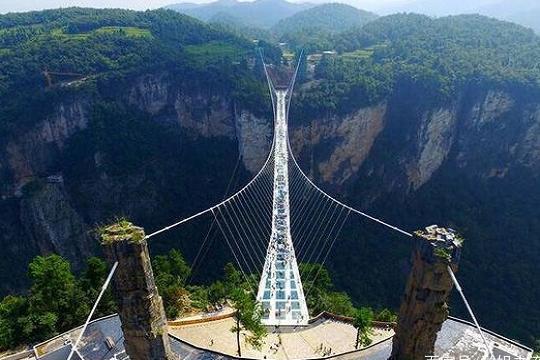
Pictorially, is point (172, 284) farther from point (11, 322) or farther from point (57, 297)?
point (11, 322)

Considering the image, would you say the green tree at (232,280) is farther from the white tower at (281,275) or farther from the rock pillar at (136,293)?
the rock pillar at (136,293)

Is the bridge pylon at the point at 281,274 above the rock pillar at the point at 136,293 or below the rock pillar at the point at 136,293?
below

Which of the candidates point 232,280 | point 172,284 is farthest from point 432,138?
point 172,284

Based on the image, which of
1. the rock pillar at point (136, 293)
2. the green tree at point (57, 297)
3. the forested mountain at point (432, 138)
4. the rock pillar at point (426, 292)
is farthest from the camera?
the forested mountain at point (432, 138)

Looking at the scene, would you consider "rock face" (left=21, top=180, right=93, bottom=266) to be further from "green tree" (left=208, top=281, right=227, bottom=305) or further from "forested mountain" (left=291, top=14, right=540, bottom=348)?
"green tree" (left=208, top=281, right=227, bottom=305)

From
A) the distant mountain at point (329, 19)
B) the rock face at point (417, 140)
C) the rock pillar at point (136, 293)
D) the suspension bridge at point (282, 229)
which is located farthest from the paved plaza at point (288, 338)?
the distant mountain at point (329, 19)

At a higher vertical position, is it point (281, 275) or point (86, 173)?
point (281, 275)
